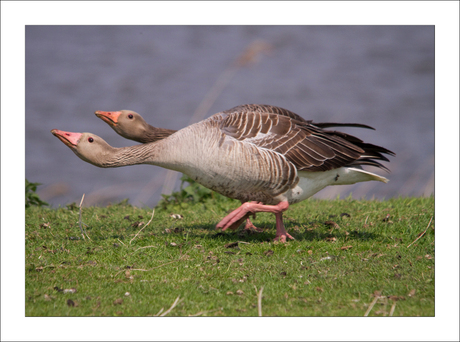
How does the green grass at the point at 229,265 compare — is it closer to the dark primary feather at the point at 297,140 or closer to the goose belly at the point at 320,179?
the goose belly at the point at 320,179

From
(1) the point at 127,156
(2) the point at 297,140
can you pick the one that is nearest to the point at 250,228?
(2) the point at 297,140

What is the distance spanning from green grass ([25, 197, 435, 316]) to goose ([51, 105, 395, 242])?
0.62 m

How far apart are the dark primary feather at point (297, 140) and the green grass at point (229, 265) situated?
3.40 ft

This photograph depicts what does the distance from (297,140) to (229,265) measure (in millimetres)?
1863

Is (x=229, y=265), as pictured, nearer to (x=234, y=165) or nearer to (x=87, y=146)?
(x=234, y=165)

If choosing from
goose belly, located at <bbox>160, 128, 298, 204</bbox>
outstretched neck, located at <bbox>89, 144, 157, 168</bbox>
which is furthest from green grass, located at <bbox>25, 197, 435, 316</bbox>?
outstretched neck, located at <bbox>89, 144, 157, 168</bbox>

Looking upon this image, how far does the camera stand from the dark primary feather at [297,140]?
18.9ft

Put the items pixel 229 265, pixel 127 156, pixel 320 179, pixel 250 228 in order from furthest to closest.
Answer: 1. pixel 250 228
2. pixel 320 179
3. pixel 127 156
4. pixel 229 265

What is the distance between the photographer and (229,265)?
5031mm

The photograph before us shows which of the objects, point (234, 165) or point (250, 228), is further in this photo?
point (250, 228)

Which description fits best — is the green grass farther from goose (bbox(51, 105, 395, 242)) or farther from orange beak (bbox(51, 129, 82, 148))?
orange beak (bbox(51, 129, 82, 148))

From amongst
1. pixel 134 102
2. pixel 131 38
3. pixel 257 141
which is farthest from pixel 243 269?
pixel 131 38

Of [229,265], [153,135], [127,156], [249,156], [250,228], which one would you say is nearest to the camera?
[229,265]

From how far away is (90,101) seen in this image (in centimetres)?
1652
